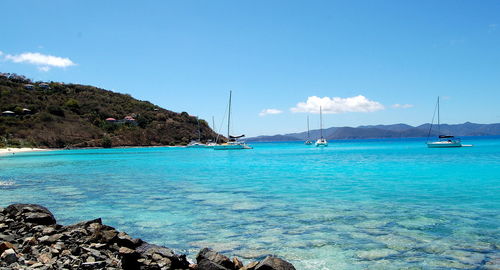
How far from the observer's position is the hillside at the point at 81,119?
9181cm

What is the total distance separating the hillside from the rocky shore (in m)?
85.3

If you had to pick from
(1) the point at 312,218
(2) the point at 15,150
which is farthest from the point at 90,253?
(2) the point at 15,150

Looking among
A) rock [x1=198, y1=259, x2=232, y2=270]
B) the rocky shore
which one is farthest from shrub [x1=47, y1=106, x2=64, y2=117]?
rock [x1=198, y1=259, x2=232, y2=270]

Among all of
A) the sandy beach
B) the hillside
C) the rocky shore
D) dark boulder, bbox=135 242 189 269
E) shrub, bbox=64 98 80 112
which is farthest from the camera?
shrub, bbox=64 98 80 112

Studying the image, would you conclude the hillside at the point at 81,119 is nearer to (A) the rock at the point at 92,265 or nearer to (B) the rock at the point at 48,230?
(B) the rock at the point at 48,230

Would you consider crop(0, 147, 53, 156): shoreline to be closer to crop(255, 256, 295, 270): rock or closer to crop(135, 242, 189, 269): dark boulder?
crop(135, 242, 189, 269): dark boulder

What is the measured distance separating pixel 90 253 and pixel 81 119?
111 metres

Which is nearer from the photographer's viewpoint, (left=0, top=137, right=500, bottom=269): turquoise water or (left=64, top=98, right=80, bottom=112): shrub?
(left=0, top=137, right=500, bottom=269): turquoise water

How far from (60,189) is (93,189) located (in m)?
1.99

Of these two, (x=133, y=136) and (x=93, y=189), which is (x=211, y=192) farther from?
(x=133, y=136)

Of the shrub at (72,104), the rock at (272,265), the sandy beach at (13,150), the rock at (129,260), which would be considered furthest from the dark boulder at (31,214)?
the shrub at (72,104)

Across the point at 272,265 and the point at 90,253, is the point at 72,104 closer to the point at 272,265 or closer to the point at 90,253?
the point at 90,253

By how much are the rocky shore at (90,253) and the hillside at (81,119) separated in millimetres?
85324

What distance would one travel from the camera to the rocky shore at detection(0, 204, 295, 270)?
6.70 metres
